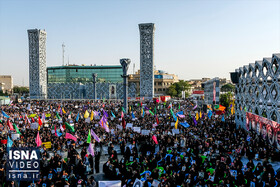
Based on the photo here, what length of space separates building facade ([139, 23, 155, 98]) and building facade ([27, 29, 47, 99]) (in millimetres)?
23240

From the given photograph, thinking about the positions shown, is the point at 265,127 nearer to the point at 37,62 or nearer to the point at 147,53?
the point at 147,53

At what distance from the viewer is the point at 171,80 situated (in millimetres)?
93938

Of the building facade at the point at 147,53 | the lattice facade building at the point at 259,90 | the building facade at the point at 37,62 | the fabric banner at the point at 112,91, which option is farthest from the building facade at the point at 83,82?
the lattice facade building at the point at 259,90

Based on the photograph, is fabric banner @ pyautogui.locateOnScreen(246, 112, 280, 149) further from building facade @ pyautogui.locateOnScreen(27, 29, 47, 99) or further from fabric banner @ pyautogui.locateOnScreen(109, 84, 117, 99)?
fabric banner @ pyautogui.locateOnScreen(109, 84, 117, 99)

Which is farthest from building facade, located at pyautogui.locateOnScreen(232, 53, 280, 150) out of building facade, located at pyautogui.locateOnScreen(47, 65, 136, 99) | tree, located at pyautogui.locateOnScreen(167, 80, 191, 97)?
tree, located at pyautogui.locateOnScreen(167, 80, 191, 97)

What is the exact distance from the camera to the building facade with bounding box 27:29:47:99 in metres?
55.6

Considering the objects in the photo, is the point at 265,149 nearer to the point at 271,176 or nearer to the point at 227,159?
the point at 227,159

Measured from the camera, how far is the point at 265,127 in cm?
1756

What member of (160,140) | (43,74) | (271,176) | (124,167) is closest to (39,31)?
(43,74)

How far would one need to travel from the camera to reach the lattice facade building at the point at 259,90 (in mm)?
16500

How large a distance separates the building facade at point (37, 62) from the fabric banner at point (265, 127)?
47796mm

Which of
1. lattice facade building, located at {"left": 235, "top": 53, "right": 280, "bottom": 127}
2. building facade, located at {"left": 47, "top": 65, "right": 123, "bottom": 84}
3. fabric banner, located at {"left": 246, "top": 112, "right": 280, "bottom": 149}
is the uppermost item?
building facade, located at {"left": 47, "top": 65, "right": 123, "bottom": 84}

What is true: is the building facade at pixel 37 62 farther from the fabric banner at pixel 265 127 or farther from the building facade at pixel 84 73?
Answer: the fabric banner at pixel 265 127

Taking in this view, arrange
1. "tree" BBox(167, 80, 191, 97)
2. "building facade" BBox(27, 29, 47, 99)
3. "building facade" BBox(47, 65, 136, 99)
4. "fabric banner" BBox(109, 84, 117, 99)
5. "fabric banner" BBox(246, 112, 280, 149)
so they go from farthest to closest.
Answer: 1. "tree" BBox(167, 80, 191, 97)
2. "building facade" BBox(47, 65, 136, 99)
3. "fabric banner" BBox(109, 84, 117, 99)
4. "building facade" BBox(27, 29, 47, 99)
5. "fabric banner" BBox(246, 112, 280, 149)
